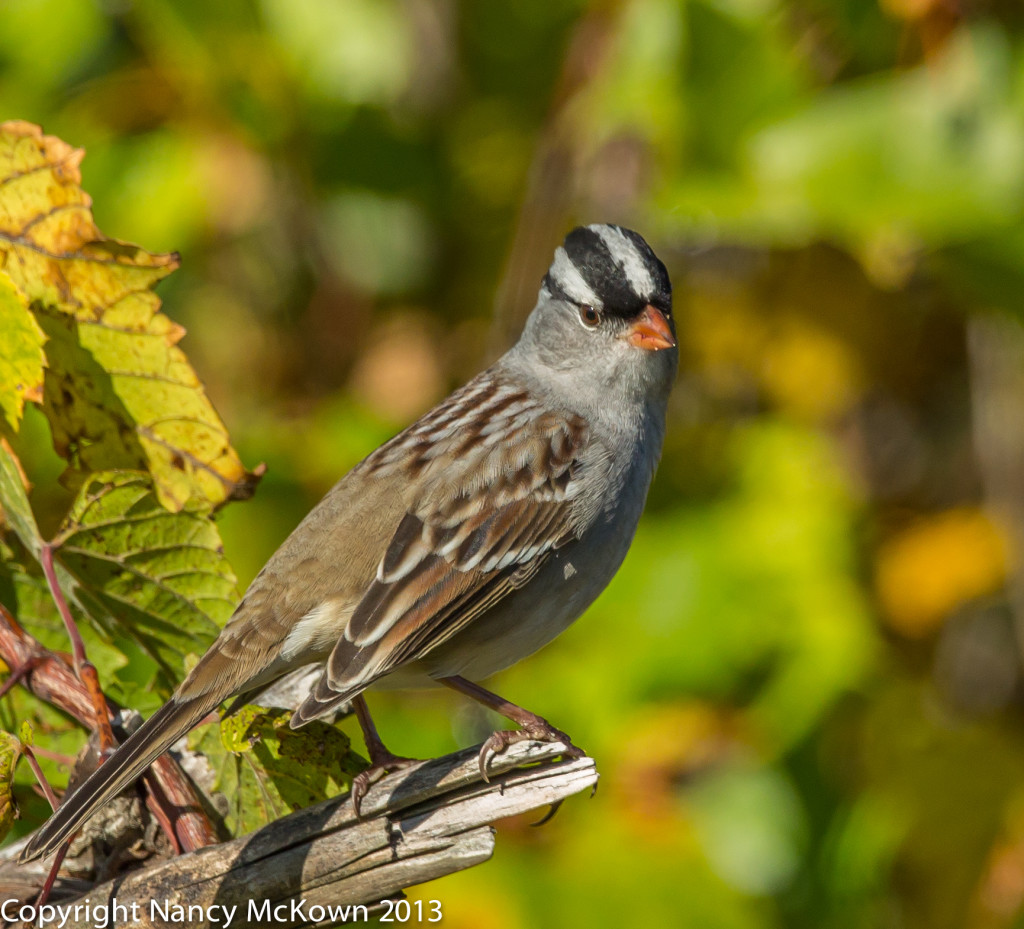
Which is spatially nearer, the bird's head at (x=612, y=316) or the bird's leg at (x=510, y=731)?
the bird's leg at (x=510, y=731)

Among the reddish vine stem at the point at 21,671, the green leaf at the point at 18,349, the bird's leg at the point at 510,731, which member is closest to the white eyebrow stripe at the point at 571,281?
the bird's leg at the point at 510,731

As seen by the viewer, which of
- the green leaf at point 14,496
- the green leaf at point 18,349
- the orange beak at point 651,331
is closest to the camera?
the green leaf at point 18,349

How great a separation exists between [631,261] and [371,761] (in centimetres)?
110

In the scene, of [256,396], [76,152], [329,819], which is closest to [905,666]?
[256,396]

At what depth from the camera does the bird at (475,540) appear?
6.85 feet

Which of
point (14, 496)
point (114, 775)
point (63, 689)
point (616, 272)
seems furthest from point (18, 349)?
point (616, 272)

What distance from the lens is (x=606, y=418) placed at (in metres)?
2.55

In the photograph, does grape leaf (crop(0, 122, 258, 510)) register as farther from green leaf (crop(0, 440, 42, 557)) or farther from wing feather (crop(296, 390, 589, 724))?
wing feather (crop(296, 390, 589, 724))

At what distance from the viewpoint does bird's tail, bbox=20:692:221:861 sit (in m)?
1.77

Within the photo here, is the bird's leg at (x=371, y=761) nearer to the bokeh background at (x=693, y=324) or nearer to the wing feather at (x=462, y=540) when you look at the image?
the wing feather at (x=462, y=540)

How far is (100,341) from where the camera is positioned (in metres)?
2.04

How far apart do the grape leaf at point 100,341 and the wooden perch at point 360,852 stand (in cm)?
56

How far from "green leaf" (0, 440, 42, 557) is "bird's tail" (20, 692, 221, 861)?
1.11 feet

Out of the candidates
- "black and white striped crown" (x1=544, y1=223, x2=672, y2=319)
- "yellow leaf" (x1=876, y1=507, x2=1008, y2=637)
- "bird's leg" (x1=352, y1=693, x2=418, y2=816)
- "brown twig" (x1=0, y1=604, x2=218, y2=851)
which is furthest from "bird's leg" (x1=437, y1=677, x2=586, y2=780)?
"yellow leaf" (x1=876, y1=507, x2=1008, y2=637)
